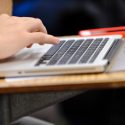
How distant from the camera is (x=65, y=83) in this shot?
2.09ft

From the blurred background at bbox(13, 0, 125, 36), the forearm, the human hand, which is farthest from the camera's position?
the blurred background at bbox(13, 0, 125, 36)

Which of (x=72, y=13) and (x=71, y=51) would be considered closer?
(x=71, y=51)

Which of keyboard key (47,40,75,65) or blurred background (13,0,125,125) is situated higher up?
keyboard key (47,40,75,65)

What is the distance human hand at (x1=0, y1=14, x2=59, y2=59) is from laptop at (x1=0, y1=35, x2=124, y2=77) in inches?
0.9

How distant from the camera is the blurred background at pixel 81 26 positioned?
1.65 metres

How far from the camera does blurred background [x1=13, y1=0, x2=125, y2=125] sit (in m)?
1.65

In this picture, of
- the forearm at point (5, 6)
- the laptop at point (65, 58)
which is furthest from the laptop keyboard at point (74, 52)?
the forearm at point (5, 6)

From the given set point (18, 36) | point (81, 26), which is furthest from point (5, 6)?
point (81, 26)

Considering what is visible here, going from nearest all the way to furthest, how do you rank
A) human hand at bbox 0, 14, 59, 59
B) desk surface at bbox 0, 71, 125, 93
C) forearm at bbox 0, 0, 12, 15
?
desk surface at bbox 0, 71, 125, 93
human hand at bbox 0, 14, 59, 59
forearm at bbox 0, 0, 12, 15

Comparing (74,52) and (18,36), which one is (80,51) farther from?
(18,36)

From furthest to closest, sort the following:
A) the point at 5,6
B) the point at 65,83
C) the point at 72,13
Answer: the point at 72,13, the point at 5,6, the point at 65,83

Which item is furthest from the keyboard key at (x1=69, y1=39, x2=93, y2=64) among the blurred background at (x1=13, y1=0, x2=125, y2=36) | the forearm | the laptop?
the blurred background at (x1=13, y1=0, x2=125, y2=36)

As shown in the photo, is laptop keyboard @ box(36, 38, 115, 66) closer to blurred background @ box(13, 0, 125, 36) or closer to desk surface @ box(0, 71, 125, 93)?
desk surface @ box(0, 71, 125, 93)

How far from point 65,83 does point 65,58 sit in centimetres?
11
